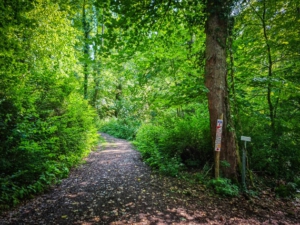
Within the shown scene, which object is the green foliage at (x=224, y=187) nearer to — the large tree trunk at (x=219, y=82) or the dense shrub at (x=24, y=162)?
the large tree trunk at (x=219, y=82)

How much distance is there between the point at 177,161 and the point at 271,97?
4086 mm

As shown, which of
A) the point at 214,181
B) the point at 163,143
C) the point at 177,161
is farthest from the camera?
the point at 163,143

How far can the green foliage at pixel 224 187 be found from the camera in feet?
14.1

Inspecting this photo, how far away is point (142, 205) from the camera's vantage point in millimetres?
3711

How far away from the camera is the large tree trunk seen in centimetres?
481

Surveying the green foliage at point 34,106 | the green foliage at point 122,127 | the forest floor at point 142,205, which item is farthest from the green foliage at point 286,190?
the green foliage at point 122,127

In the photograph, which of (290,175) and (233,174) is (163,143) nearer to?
(233,174)

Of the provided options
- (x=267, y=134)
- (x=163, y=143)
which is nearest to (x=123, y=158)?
(x=163, y=143)

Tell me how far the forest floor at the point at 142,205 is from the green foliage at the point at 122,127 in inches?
337

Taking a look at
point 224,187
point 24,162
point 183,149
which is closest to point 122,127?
point 183,149

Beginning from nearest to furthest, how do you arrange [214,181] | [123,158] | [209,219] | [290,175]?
1. [209,219]
2. [214,181]
3. [290,175]
4. [123,158]

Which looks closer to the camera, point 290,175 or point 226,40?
point 226,40

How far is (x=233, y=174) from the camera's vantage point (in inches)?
191

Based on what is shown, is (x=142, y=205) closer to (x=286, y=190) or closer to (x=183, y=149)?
(x=183, y=149)
